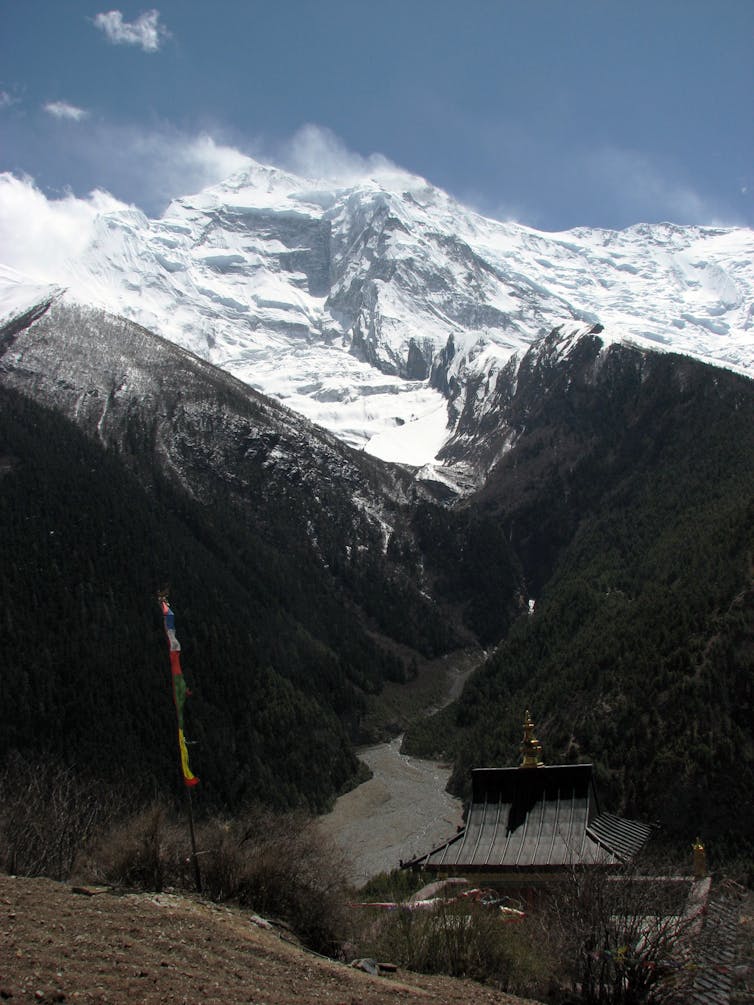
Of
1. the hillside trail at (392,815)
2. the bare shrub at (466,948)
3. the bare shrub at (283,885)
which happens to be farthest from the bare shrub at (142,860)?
the hillside trail at (392,815)

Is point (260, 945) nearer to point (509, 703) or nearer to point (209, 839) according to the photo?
point (209, 839)

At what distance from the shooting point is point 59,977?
73.9ft

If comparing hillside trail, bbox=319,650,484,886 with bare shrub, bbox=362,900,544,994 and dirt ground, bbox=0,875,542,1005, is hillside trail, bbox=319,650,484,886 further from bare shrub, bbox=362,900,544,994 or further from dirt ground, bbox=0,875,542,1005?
dirt ground, bbox=0,875,542,1005

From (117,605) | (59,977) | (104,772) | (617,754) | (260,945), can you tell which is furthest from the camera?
(117,605)

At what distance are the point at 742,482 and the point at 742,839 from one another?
424 ft

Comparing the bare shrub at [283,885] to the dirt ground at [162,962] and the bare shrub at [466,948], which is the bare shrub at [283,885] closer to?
the bare shrub at [466,948]

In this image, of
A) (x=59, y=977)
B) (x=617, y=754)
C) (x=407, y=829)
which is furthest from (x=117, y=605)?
(x=59, y=977)

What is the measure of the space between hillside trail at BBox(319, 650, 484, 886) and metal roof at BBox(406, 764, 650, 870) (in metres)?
46.8

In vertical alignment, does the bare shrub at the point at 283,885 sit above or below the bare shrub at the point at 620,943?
below

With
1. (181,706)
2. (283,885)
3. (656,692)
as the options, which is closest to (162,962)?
(181,706)

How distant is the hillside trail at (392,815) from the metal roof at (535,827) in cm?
4680

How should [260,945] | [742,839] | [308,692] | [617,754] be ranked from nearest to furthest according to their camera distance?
1. [260,945]
2. [742,839]
3. [617,754]
4. [308,692]

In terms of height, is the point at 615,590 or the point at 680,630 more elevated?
the point at 615,590

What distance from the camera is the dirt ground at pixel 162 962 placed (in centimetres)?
2248
